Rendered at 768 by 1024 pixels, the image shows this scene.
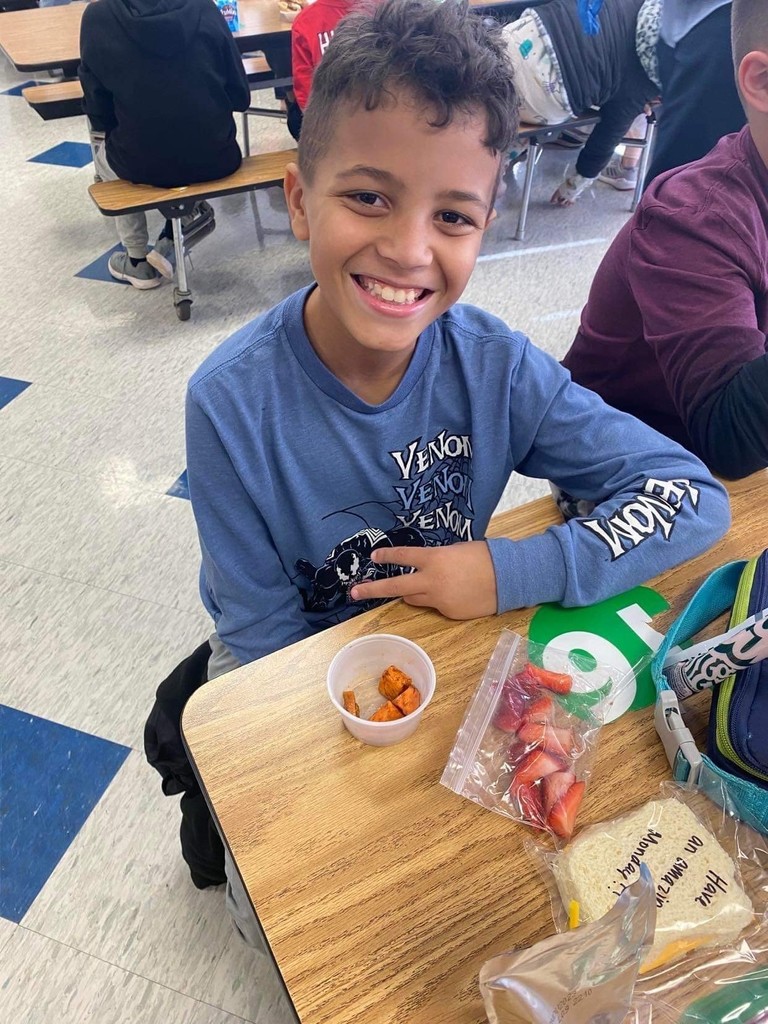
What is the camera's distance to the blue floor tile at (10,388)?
2.28 meters

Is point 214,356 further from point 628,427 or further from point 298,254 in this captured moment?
point 298,254

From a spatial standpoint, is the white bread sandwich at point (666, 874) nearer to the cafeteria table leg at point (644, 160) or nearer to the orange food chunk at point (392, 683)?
the orange food chunk at point (392, 683)

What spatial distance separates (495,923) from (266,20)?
3469 mm

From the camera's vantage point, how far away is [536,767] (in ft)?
1.97

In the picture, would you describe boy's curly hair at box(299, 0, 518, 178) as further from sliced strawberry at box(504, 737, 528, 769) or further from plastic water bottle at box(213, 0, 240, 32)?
plastic water bottle at box(213, 0, 240, 32)

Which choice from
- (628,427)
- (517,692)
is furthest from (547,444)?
(517,692)

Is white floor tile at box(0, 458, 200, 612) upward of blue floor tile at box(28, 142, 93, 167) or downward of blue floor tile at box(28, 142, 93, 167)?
downward

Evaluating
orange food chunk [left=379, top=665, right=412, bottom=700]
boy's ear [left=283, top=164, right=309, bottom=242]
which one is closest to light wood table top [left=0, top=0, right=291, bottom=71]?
boy's ear [left=283, top=164, right=309, bottom=242]

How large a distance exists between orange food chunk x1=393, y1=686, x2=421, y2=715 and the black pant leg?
150 centimetres

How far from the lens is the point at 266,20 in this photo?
9.73ft

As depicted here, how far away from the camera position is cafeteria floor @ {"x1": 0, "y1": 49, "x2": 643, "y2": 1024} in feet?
3.81

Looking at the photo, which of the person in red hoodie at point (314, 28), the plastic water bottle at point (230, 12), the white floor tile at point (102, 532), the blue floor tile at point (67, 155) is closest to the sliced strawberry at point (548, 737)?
the white floor tile at point (102, 532)

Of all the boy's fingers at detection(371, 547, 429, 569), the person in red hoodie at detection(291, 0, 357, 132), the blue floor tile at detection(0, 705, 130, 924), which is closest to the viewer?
the boy's fingers at detection(371, 547, 429, 569)

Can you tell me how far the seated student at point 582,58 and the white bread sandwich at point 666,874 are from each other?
8.50 feet
